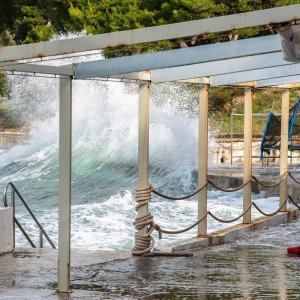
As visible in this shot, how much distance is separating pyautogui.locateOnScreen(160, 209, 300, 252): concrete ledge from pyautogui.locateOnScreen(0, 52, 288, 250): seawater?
6.92ft

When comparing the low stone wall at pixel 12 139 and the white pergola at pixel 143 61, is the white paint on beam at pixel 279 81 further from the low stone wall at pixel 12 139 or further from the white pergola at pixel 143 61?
the low stone wall at pixel 12 139

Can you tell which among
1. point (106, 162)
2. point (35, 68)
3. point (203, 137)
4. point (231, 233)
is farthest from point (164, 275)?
point (106, 162)

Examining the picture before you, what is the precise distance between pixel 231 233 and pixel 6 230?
3.11m

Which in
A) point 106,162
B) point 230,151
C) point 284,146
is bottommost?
point 106,162

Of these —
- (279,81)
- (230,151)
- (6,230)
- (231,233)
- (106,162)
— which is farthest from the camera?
(106,162)

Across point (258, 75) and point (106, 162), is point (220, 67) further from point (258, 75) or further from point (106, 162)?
point (106, 162)

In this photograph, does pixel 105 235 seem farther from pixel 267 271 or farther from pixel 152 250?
pixel 267 271

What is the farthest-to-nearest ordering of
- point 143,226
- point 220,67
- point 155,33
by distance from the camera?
point 143,226 → point 220,67 → point 155,33

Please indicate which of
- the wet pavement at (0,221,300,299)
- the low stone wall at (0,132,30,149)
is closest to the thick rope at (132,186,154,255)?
the wet pavement at (0,221,300,299)

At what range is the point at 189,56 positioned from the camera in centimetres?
958

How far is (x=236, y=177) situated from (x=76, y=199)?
18.0 ft

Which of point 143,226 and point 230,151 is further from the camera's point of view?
point 230,151

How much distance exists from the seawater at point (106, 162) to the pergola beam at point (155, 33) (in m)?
8.60

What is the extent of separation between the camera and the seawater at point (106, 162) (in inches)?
834
